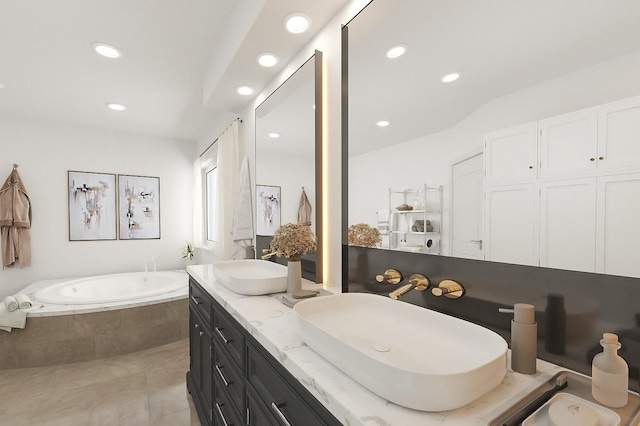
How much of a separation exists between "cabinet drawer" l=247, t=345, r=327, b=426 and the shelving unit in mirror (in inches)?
25.8

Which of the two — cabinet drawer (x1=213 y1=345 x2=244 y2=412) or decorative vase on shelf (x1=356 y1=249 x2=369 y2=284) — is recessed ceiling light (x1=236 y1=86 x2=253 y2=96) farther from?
A: cabinet drawer (x1=213 y1=345 x2=244 y2=412)

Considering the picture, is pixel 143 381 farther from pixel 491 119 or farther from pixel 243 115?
pixel 491 119

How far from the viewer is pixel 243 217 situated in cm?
257

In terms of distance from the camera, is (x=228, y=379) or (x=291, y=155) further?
(x=291, y=155)

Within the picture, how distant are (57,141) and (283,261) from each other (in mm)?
3781

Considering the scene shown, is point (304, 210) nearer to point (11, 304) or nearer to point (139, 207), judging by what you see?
point (11, 304)

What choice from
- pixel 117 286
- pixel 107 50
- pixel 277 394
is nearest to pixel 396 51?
pixel 277 394

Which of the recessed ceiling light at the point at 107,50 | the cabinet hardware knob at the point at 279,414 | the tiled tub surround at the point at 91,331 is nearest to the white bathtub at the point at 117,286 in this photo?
the tiled tub surround at the point at 91,331

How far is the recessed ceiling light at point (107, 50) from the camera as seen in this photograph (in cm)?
220

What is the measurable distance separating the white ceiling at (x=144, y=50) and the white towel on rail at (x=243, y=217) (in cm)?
69

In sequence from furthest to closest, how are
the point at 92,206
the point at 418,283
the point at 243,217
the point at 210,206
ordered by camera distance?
the point at 210,206 → the point at 92,206 → the point at 243,217 → the point at 418,283

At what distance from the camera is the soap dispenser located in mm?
732

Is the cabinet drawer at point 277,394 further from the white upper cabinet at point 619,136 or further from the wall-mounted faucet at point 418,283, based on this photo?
the white upper cabinet at point 619,136

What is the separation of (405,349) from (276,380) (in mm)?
388
